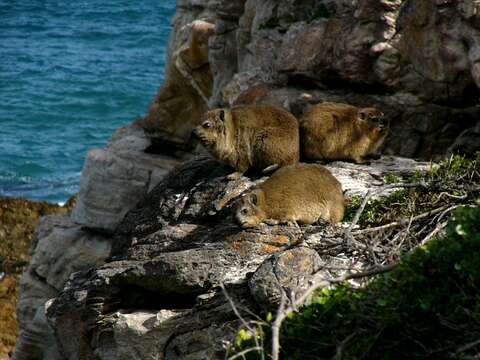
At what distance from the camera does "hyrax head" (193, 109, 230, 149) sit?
8.70 meters

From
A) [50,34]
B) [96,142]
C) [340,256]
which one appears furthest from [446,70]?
[50,34]

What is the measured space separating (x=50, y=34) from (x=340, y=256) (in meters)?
32.9

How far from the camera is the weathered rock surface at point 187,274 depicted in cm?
648

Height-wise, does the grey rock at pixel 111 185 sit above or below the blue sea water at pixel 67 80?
above

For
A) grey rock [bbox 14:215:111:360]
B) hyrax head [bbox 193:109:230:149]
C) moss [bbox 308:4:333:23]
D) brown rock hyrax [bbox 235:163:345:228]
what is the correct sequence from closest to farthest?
1. brown rock hyrax [bbox 235:163:345:228]
2. hyrax head [bbox 193:109:230:149]
3. moss [bbox 308:4:333:23]
4. grey rock [bbox 14:215:111:360]

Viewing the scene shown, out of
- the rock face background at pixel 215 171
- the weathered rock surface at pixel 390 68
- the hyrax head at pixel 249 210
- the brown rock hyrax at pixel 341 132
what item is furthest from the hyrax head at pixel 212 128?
the weathered rock surface at pixel 390 68

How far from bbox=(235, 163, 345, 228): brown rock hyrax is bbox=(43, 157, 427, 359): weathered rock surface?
12 cm

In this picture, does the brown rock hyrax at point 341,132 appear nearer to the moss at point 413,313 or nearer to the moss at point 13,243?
the moss at point 413,313

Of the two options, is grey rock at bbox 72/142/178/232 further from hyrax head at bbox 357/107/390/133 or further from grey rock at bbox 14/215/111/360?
hyrax head at bbox 357/107/390/133

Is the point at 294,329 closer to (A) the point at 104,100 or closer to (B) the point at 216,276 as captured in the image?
(B) the point at 216,276

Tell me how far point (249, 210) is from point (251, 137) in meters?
1.31

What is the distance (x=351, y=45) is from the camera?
11.4 m

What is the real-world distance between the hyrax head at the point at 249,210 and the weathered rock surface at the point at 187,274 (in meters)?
0.08

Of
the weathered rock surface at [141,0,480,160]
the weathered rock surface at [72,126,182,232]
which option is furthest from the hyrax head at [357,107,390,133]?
the weathered rock surface at [72,126,182,232]
